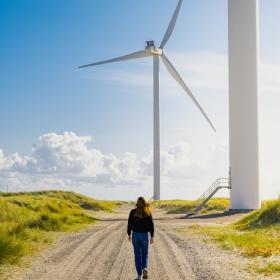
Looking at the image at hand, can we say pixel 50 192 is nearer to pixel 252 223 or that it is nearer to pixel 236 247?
pixel 252 223

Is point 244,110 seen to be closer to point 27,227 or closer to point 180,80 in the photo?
point 180,80

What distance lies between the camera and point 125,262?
1822 centimetres

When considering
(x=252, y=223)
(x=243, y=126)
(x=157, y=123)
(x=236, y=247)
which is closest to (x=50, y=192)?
(x=157, y=123)

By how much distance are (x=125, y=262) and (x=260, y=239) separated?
11675 millimetres

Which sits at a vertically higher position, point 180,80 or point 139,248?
point 180,80

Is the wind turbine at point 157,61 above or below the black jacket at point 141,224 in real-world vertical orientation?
above

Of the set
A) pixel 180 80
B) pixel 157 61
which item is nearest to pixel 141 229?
pixel 180 80

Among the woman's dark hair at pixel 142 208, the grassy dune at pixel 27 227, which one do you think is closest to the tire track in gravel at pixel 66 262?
the grassy dune at pixel 27 227

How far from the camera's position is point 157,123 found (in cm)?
7888

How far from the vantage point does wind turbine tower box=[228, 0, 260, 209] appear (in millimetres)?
57344

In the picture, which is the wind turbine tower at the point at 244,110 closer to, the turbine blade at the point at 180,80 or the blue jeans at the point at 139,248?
the turbine blade at the point at 180,80

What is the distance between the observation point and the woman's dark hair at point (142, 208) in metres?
14.5

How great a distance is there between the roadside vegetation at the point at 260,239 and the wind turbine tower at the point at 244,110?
16.2 metres

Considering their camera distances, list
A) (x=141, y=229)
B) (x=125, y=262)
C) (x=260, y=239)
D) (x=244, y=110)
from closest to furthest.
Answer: (x=141, y=229), (x=125, y=262), (x=260, y=239), (x=244, y=110)
